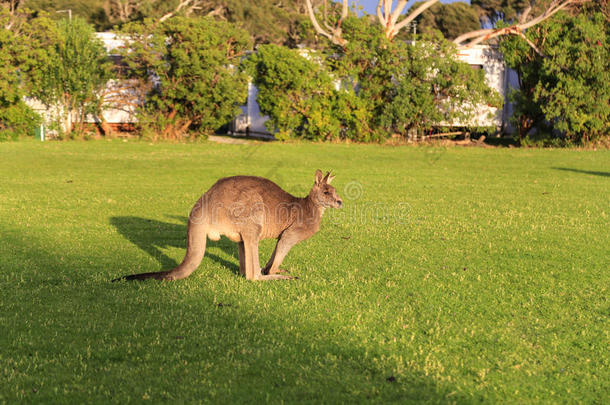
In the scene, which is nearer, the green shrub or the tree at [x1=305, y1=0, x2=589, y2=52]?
the green shrub

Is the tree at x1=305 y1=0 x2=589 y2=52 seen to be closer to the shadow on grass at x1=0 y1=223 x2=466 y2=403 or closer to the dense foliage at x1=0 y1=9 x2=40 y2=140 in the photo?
the dense foliage at x1=0 y1=9 x2=40 y2=140

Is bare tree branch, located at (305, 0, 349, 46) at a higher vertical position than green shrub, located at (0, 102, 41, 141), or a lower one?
higher

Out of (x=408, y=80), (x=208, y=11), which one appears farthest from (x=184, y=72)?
(x=208, y=11)

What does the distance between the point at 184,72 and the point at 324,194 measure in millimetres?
19375

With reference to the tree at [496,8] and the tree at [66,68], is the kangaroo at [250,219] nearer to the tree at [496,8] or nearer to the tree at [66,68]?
the tree at [66,68]

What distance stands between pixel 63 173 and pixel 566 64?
1905 centimetres

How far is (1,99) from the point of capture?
23609 mm

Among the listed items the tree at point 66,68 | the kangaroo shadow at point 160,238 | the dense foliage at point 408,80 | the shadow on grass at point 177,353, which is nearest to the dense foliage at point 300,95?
the dense foliage at point 408,80

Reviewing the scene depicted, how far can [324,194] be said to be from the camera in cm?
652

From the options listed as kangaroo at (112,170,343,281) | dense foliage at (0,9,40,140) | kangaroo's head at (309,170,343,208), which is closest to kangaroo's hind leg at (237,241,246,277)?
kangaroo at (112,170,343,281)

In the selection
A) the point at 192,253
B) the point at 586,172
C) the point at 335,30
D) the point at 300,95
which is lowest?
the point at 192,253

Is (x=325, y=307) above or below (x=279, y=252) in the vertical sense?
below

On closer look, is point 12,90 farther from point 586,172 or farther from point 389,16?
point 586,172

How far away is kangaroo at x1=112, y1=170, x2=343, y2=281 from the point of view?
20.0 feet
